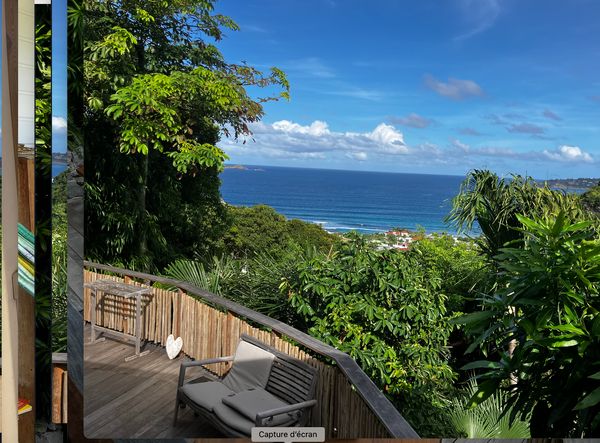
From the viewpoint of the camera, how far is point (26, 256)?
6.56 feet

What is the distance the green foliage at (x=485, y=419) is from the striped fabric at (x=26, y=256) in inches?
73.8

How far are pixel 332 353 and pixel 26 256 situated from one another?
1346 mm

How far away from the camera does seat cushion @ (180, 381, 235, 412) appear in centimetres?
207

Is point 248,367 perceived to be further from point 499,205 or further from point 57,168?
point 499,205

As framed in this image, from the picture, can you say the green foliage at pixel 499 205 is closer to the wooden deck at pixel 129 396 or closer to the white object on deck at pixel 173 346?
the white object on deck at pixel 173 346

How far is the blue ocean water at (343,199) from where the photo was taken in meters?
1.99

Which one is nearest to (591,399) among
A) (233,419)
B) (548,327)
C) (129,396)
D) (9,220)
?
(548,327)

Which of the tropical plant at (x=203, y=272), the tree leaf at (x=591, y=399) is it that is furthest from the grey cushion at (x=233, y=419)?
the tree leaf at (x=591, y=399)

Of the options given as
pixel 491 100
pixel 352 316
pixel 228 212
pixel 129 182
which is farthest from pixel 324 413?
pixel 491 100

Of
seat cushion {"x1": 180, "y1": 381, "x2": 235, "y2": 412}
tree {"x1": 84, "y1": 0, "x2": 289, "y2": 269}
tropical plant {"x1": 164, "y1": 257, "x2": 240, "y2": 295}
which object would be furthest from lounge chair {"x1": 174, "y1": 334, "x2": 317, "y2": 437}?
tree {"x1": 84, "y1": 0, "x2": 289, "y2": 269}

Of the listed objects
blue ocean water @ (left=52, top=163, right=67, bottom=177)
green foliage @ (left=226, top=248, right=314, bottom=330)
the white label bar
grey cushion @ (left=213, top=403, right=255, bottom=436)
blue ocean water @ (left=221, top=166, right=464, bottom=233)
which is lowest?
the white label bar

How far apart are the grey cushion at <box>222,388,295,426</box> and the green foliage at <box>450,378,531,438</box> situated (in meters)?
0.72

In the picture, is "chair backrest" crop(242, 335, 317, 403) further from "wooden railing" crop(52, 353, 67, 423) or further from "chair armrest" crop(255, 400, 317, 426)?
"wooden railing" crop(52, 353, 67, 423)

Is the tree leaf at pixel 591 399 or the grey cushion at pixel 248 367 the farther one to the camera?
the grey cushion at pixel 248 367
